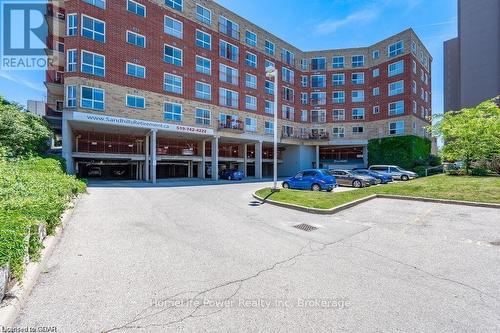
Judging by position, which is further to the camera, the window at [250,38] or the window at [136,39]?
the window at [250,38]

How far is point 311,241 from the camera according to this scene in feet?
23.1

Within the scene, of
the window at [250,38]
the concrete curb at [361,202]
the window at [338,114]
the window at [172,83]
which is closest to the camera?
the concrete curb at [361,202]

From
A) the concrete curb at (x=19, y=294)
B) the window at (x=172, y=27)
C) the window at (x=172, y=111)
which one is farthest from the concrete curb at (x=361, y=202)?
→ the window at (x=172, y=27)

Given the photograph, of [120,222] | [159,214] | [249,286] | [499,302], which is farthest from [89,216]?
[499,302]

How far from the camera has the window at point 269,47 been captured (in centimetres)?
3884

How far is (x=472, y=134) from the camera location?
22250 millimetres

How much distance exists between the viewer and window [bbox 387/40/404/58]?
3778 cm

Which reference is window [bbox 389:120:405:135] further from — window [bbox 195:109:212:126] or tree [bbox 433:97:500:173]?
window [bbox 195:109:212:126]

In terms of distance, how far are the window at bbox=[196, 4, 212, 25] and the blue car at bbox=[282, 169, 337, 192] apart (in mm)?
23762

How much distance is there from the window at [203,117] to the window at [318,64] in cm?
2389

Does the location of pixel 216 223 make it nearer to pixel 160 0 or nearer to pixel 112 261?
pixel 112 261

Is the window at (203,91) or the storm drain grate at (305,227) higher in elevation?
the window at (203,91)

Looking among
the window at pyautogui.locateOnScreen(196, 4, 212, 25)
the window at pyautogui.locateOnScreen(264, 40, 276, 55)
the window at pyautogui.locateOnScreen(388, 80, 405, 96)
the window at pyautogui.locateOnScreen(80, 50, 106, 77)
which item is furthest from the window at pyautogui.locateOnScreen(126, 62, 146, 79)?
the window at pyautogui.locateOnScreen(388, 80, 405, 96)

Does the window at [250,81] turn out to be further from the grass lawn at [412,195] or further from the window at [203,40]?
the grass lawn at [412,195]
